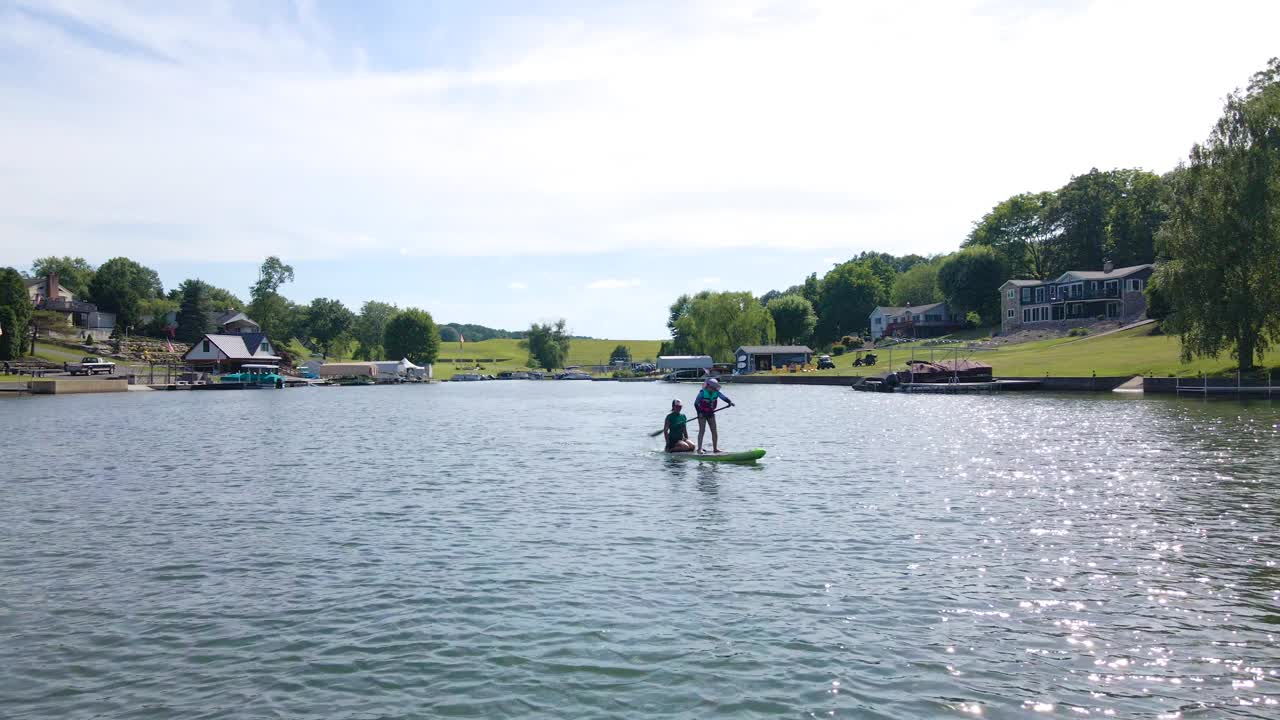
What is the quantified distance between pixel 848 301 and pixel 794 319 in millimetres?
15305

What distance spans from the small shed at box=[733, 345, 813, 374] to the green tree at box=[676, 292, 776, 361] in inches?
411

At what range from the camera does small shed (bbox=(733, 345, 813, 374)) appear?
161250mm

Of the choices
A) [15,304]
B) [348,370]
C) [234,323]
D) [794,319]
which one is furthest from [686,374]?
[15,304]

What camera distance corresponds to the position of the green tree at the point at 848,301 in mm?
190500

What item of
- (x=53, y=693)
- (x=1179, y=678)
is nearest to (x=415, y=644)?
(x=53, y=693)

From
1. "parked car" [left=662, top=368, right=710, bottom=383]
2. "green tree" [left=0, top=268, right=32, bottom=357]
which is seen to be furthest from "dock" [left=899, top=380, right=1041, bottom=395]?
"green tree" [left=0, top=268, right=32, bottom=357]

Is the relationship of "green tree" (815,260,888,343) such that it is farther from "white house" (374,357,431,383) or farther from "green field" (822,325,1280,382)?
"white house" (374,357,431,383)

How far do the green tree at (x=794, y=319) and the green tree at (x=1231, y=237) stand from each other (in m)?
113

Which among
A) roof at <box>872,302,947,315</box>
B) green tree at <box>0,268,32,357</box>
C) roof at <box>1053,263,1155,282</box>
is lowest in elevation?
green tree at <box>0,268,32,357</box>

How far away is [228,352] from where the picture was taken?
477ft

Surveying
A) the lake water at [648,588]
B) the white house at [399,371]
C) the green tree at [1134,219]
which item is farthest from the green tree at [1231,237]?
the white house at [399,371]

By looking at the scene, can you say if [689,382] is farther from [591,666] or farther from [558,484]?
[591,666]

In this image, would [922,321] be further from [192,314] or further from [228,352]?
[192,314]

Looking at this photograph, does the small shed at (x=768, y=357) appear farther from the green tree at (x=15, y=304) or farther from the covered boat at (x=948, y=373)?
the green tree at (x=15, y=304)
